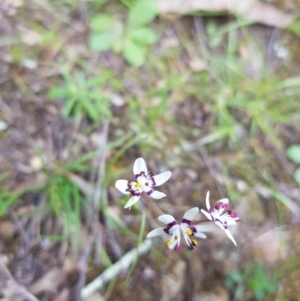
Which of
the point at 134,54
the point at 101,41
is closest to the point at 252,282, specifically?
the point at 134,54

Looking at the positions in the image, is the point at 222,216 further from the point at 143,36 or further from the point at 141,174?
the point at 143,36

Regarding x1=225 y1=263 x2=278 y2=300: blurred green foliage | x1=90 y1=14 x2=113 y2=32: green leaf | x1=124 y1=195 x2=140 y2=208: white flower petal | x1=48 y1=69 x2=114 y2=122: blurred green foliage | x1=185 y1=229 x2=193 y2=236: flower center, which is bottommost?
x1=225 y1=263 x2=278 y2=300: blurred green foliage

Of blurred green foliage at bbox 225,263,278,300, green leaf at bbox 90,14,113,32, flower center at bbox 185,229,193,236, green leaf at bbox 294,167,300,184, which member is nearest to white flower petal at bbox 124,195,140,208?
flower center at bbox 185,229,193,236

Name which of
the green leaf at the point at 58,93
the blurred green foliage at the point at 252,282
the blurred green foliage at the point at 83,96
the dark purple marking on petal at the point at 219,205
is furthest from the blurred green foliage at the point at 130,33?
the dark purple marking on petal at the point at 219,205

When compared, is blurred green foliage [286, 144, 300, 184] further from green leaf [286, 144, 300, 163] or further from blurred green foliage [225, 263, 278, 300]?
blurred green foliage [225, 263, 278, 300]

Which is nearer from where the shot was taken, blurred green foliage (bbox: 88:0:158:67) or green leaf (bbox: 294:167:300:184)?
green leaf (bbox: 294:167:300:184)

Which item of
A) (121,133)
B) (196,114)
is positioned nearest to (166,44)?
(196,114)

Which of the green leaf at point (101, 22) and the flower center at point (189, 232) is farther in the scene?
the green leaf at point (101, 22)

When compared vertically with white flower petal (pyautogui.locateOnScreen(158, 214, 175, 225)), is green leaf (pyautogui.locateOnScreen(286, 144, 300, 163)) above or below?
below

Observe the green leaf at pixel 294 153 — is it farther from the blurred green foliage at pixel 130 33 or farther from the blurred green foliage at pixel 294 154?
the blurred green foliage at pixel 130 33
